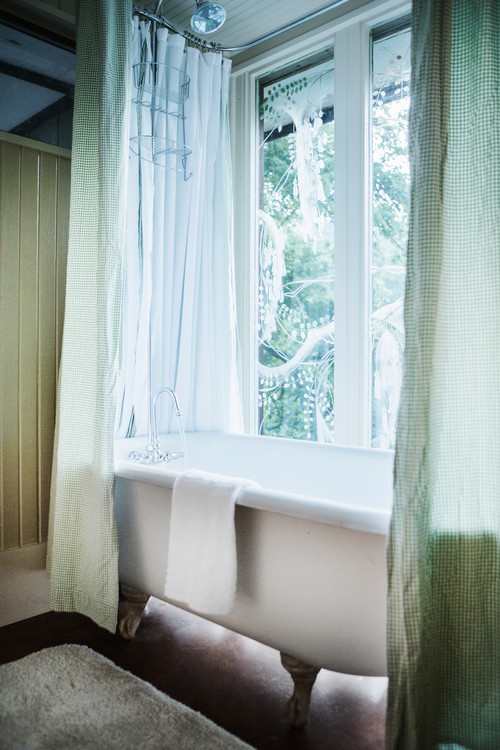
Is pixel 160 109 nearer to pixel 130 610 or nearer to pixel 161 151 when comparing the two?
pixel 161 151

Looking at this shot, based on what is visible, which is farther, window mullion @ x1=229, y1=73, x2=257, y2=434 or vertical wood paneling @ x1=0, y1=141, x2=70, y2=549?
window mullion @ x1=229, y1=73, x2=257, y2=434

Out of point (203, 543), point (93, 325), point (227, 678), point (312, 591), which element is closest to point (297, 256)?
point (93, 325)

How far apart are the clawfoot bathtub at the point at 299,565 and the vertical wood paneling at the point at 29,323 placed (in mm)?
507

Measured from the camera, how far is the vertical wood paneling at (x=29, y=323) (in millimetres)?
2293

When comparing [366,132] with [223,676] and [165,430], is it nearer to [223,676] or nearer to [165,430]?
[165,430]

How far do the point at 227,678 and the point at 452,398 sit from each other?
121cm

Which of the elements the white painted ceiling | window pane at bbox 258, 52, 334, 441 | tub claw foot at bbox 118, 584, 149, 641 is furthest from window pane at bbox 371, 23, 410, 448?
tub claw foot at bbox 118, 584, 149, 641

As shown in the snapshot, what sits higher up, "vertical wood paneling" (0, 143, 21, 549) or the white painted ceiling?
the white painted ceiling

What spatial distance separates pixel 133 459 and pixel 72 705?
97cm

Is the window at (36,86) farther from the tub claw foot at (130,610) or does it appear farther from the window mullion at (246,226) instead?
the tub claw foot at (130,610)

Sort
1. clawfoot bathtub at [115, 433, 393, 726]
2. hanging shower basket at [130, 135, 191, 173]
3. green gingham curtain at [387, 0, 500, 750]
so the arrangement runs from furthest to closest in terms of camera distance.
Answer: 1. hanging shower basket at [130, 135, 191, 173]
2. clawfoot bathtub at [115, 433, 393, 726]
3. green gingham curtain at [387, 0, 500, 750]

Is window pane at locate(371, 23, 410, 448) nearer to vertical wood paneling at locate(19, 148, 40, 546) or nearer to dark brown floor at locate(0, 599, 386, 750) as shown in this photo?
dark brown floor at locate(0, 599, 386, 750)

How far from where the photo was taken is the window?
7.47 feet

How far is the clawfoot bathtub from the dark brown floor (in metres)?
0.08
